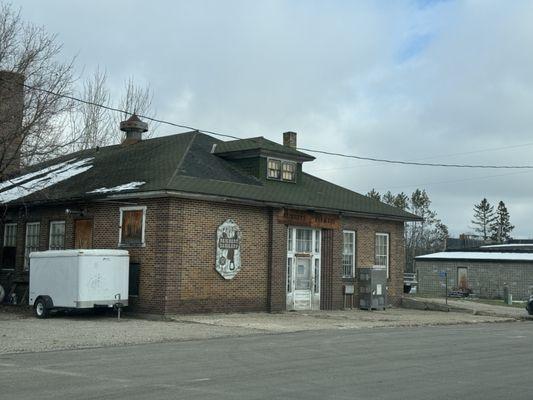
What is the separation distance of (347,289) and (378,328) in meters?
7.70

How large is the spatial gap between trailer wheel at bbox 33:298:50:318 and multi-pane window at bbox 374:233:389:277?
47.5 ft

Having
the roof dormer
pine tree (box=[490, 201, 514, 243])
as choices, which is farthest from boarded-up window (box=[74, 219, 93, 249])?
pine tree (box=[490, 201, 514, 243])

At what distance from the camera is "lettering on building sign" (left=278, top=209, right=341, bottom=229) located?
2538 cm

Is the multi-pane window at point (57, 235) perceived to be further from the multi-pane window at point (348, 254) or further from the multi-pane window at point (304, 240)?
the multi-pane window at point (348, 254)

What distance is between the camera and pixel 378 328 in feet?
66.8

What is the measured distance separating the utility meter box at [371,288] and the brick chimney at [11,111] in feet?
47.4

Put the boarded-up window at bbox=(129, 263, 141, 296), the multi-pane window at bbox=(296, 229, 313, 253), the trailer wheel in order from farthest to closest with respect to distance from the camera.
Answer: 1. the multi-pane window at bbox=(296, 229, 313, 253)
2. the boarded-up window at bbox=(129, 263, 141, 296)
3. the trailer wheel

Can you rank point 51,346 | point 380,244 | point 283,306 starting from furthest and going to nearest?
point 380,244
point 283,306
point 51,346

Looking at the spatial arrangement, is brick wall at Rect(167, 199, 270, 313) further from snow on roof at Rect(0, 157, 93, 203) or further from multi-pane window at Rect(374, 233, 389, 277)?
snow on roof at Rect(0, 157, 93, 203)

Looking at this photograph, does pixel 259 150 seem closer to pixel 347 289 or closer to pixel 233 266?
pixel 233 266

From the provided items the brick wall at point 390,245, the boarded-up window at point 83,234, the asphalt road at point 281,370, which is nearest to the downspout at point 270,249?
the brick wall at point 390,245

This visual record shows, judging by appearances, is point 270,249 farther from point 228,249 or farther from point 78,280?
point 78,280

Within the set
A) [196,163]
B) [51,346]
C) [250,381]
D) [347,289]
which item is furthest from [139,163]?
[250,381]

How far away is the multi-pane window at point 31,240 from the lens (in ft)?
89.8
